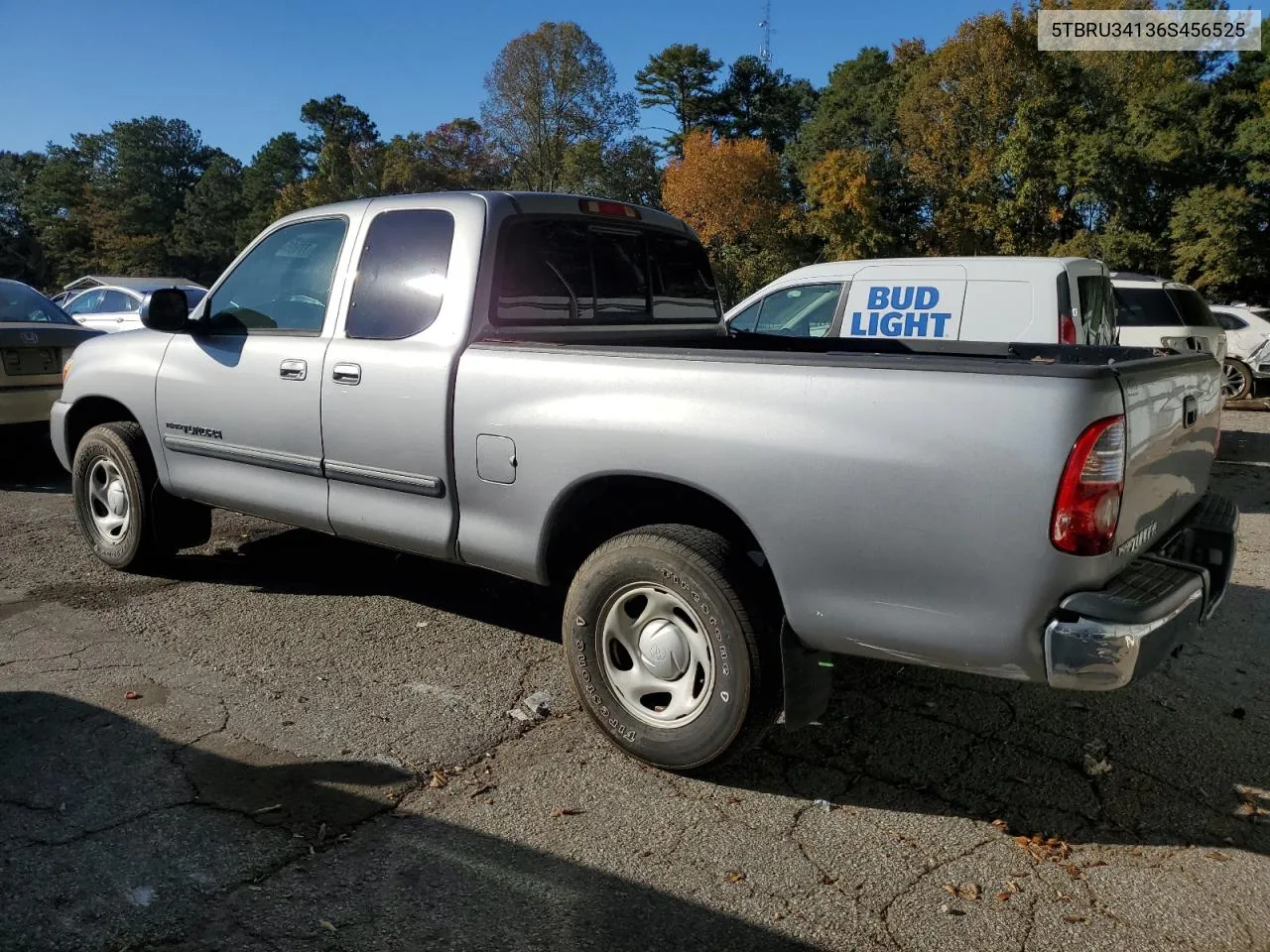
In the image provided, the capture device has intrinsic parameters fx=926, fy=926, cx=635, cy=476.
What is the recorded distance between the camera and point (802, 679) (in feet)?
9.70

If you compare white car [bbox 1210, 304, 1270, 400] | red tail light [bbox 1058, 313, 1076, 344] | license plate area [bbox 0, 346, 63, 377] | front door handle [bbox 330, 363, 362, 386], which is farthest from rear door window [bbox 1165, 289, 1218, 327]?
license plate area [bbox 0, 346, 63, 377]

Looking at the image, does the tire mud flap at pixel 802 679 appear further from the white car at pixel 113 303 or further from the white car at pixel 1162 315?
the white car at pixel 113 303

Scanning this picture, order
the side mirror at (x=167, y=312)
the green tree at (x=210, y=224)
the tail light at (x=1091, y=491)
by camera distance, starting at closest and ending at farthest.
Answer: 1. the tail light at (x=1091, y=491)
2. the side mirror at (x=167, y=312)
3. the green tree at (x=210, y=224)

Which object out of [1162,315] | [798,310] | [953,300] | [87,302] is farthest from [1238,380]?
[87,302]

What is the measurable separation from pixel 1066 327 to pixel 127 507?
658cm

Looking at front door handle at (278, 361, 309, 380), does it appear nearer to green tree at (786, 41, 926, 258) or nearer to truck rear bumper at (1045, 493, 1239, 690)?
truck rear bumper at (1045, 493, 1239, 690)

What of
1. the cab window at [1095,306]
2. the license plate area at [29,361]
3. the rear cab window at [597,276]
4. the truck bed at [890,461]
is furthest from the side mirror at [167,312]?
the cab window at [1095,306]

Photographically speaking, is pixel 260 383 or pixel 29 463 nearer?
pixel 260 383

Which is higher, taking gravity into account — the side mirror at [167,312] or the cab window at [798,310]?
the side mirror at [167,312]

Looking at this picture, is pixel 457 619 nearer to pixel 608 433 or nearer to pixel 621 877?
pixel 608 433

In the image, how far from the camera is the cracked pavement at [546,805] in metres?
2.44

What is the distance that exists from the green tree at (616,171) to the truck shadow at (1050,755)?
5079cm

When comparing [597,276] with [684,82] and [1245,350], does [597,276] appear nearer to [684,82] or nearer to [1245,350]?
[1245,350]

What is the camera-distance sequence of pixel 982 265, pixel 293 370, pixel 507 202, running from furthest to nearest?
pixel 982 265
pixel 293 370
pixel 507 202
